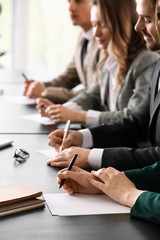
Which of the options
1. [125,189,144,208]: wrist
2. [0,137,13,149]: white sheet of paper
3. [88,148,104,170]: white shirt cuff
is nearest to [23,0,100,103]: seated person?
[0,137,13,149]: white sheet of paper

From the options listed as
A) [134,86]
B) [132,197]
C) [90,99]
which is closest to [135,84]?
[134,86]

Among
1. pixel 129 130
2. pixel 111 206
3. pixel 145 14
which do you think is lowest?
pixel 129 130

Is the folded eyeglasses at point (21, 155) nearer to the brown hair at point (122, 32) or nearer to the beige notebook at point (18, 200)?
the beige notebook at point (18, 200)

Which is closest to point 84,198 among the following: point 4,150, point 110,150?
point 110,150

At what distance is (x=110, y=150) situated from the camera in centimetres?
179

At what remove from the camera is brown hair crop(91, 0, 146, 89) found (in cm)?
275

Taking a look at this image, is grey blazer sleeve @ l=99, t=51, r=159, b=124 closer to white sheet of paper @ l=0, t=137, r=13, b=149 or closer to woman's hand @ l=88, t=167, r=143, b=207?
white sheet of paper @ l=0, t=137, r=13, b=149

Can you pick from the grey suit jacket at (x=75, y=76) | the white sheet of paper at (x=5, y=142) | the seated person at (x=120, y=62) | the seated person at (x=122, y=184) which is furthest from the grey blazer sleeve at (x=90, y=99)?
the seated person at (x=122, y=184)

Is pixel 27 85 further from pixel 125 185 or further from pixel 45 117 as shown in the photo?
pixel 125 185

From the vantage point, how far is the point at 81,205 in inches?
53.6

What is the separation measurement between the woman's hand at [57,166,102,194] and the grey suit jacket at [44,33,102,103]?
193 centimetres

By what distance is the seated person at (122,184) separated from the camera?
1306mm

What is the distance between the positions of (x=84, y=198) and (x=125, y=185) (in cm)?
14

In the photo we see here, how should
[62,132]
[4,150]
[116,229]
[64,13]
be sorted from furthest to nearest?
[64,13]
[62,132]
[4,150]
[116,229]
